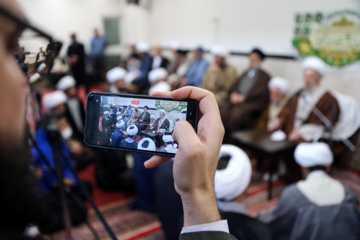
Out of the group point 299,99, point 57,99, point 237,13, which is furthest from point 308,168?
point 237,13

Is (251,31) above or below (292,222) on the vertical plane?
above

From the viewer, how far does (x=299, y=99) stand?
2648mm

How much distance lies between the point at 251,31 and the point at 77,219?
129 inches

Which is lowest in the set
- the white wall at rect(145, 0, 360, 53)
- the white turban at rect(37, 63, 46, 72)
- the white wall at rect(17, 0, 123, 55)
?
the white turban at rect(37, 63, 46, 72)

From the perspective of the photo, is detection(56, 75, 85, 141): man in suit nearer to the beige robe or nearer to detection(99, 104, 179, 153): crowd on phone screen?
the beige robe

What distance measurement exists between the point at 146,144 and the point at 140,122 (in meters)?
0.05

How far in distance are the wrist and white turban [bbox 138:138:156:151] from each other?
0.47 ft

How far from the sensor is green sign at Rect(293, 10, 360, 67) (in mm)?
2629

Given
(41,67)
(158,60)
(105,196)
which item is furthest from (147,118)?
(158,60)

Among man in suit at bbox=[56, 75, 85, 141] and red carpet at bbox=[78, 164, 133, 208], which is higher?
man in suit at bbox=[56, 75, 85, 141]

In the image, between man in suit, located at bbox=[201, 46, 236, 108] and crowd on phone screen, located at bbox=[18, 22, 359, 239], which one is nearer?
crowd on phone screen, located at bbox=[18, 22, 359, 239]

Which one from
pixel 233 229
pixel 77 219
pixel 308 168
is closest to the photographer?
pixel 233 229

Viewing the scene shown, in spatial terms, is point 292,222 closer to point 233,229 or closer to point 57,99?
point 233,229

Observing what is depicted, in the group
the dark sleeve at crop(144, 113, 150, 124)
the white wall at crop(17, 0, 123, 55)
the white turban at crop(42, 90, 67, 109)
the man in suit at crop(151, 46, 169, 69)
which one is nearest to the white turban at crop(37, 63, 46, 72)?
the dark sleeve at crop(144, 113, 150, 124)
